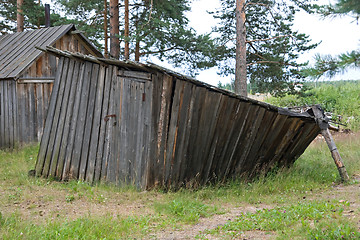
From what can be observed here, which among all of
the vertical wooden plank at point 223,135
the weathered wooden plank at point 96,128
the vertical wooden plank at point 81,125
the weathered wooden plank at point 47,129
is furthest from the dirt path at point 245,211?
the weathered wooden plank at point 47,129

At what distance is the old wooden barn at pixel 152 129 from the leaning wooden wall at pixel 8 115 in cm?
496

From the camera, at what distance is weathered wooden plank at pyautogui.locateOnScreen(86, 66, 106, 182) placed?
25.8 feet

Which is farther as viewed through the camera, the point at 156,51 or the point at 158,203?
the point at 156,51

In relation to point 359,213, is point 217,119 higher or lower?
higher

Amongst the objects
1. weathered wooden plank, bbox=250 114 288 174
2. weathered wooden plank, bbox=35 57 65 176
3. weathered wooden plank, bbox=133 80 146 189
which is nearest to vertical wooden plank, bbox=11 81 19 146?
weathered wooden plank, bbox=35 57 65 176

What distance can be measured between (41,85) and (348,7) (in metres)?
11.8

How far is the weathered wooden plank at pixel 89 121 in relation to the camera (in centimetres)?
801

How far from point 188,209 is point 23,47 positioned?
1170 cm

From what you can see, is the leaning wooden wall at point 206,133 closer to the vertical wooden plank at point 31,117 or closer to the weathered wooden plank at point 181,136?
the weathered wooden plank at point 181,136

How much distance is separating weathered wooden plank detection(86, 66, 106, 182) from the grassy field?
450 mm

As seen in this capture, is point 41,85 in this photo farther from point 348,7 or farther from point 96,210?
point 348,7

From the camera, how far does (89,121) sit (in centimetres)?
809

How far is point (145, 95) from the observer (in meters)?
7.25

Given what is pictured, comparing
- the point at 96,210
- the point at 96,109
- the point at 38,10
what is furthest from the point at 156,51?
the point at 96,210
